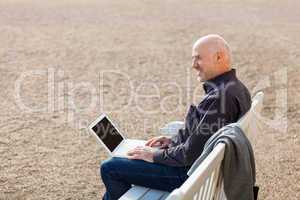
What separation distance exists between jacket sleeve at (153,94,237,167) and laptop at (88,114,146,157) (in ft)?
1.47

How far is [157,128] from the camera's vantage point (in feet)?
20.4

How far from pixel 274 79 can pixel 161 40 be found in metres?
3.23

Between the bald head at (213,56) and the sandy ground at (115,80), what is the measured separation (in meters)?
1.72

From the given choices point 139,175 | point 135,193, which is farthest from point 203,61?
point 135,193

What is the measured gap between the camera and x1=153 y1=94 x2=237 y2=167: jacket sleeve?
3114mm

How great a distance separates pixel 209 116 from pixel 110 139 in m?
0.86

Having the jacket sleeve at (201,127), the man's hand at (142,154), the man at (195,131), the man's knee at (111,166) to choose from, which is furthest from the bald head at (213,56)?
the man's knee at (111,166)

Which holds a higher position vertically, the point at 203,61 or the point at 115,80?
the point at 203,61

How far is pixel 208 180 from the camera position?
264cm

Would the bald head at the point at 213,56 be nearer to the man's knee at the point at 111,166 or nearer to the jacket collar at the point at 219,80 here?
the jacket collar at the point at 219,80

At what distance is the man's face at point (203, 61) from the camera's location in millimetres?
3256

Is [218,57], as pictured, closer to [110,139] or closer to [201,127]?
[201,127]

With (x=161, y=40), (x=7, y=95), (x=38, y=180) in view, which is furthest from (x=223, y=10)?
(x=38, y=180)

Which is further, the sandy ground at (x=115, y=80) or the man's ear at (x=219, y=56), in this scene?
the sandy ground at (x=115, y=80)
